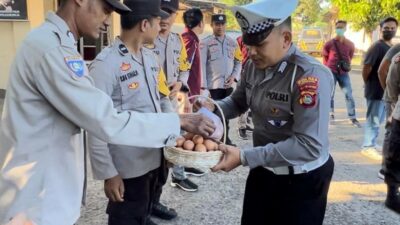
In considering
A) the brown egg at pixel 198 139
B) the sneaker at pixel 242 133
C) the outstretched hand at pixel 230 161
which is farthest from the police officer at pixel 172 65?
the sneaker at pixel 242 133

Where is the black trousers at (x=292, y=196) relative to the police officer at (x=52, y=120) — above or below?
below

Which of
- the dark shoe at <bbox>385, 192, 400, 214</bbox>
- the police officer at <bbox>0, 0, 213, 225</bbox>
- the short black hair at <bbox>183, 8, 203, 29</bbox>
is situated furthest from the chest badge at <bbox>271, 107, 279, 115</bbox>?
the short black hair at <bbox>183, 8, 203, 29</bbox>

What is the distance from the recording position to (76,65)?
1.59 metres

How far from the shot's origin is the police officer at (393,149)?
13.0 feet

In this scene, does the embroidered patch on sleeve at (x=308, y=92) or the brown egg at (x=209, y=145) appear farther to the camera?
the brown egg at (x=209, y=145)

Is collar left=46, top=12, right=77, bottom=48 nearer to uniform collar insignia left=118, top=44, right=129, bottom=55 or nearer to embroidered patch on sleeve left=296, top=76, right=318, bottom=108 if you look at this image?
uniform collar insignia left=118, top=44, right=129, bottom=55

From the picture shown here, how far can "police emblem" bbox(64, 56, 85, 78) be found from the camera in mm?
1562

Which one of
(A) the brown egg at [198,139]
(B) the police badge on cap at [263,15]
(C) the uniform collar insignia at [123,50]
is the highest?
(B) the police badge on cap at [263,15]

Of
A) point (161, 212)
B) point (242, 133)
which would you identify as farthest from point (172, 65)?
point (242, 133)

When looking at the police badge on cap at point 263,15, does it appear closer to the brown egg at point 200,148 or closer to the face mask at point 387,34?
the brown egg at point 200,148

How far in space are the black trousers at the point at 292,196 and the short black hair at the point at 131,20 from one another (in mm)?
1092

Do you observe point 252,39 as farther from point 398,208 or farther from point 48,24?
point 398,208

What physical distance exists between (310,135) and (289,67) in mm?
340

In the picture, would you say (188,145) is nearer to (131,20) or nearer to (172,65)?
(131,20)
